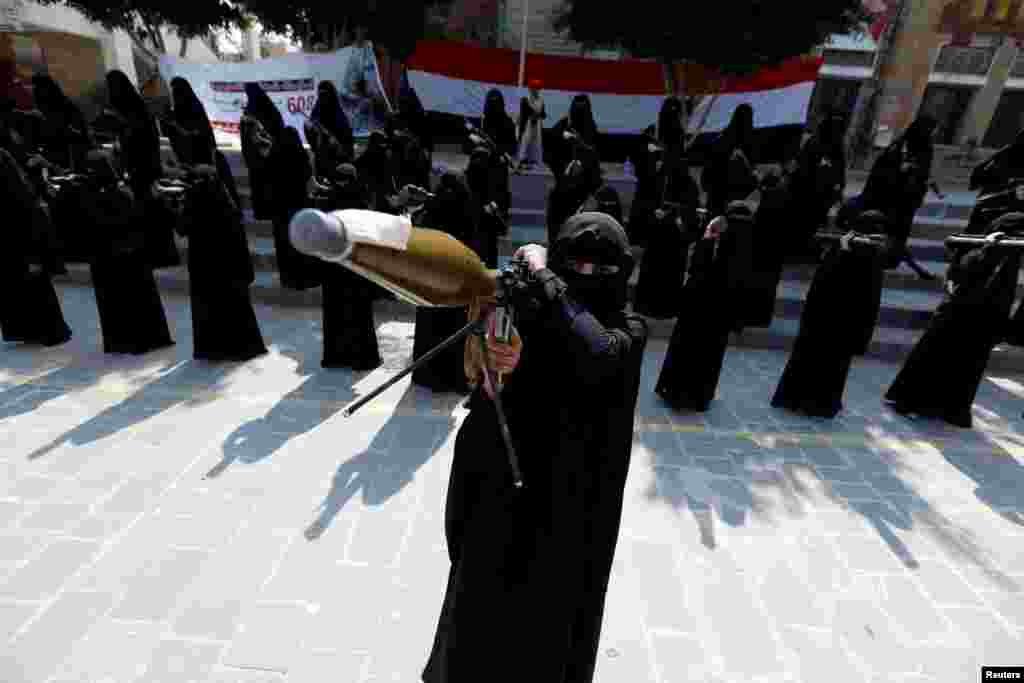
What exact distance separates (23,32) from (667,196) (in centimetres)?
2587

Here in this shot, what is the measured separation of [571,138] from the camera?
29.5ft

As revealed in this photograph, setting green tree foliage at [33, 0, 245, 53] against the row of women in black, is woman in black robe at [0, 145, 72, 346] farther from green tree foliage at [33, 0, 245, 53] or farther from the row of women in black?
green tree foliage at [33, 0, 245, 53]

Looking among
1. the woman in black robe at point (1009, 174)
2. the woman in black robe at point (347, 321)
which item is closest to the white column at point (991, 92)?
the woman in black robe at point (1009, 174)

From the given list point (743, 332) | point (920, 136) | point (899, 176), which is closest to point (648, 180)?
point (743, 332)

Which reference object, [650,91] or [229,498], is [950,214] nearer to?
[650,91]

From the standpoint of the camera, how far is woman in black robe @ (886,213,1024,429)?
5.52 metres

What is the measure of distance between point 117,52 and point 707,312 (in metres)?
29.7

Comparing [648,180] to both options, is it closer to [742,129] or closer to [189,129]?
[742,129]

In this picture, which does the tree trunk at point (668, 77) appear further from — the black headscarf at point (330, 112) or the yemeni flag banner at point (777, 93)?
the black headscarf at point (330, 112)

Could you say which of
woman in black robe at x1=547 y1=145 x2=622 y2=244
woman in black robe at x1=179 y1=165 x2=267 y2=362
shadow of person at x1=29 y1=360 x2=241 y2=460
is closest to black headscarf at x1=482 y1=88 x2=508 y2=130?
woman in black robe at x1=547 y1=145 x2=622 y2=244

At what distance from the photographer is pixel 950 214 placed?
A: 1181 cm

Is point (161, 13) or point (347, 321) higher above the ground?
point (161, 13)

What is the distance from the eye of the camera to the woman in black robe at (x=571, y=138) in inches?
360

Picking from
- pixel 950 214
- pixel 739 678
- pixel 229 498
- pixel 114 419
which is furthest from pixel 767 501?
pixel 950 214
